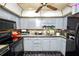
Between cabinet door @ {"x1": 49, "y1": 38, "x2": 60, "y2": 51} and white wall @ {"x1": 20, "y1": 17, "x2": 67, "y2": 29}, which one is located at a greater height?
white wall @ {"x1": 20, "y1": 17, "x2": 67, "y2": 29}

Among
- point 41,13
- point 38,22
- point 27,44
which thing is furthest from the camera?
point 38,22

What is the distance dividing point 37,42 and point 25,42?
0.55m

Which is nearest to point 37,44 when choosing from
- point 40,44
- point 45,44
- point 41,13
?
point 40,44

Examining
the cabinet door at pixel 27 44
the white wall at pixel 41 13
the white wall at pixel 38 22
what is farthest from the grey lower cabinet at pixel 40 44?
the white wall at pixel 41 13

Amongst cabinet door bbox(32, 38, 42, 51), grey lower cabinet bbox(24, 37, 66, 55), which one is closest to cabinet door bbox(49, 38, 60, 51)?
grey lower cabinet bbox(24, 37, 66, 55)

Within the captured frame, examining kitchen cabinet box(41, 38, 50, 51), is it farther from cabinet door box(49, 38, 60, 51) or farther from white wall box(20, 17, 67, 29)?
white wall box(20, 17, 67, 29)

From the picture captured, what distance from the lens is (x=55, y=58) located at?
0.75 m

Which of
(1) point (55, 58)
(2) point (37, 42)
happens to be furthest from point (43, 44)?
(1) point (55, 58)

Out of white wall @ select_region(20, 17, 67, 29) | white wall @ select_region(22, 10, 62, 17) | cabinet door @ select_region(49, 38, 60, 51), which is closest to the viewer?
cabinet door @ select_region(49, 38, 60, 51)

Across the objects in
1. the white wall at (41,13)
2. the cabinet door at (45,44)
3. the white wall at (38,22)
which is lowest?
the cabinet door at (45,44)

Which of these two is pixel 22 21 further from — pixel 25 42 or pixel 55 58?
pixel 55 58

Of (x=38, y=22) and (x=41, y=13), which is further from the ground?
(x=41, y=13)

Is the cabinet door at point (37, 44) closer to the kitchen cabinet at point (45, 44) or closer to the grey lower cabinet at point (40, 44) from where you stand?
the grey lower cabinet at point (40, 44)

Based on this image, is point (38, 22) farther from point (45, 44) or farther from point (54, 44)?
point (54, 44)
